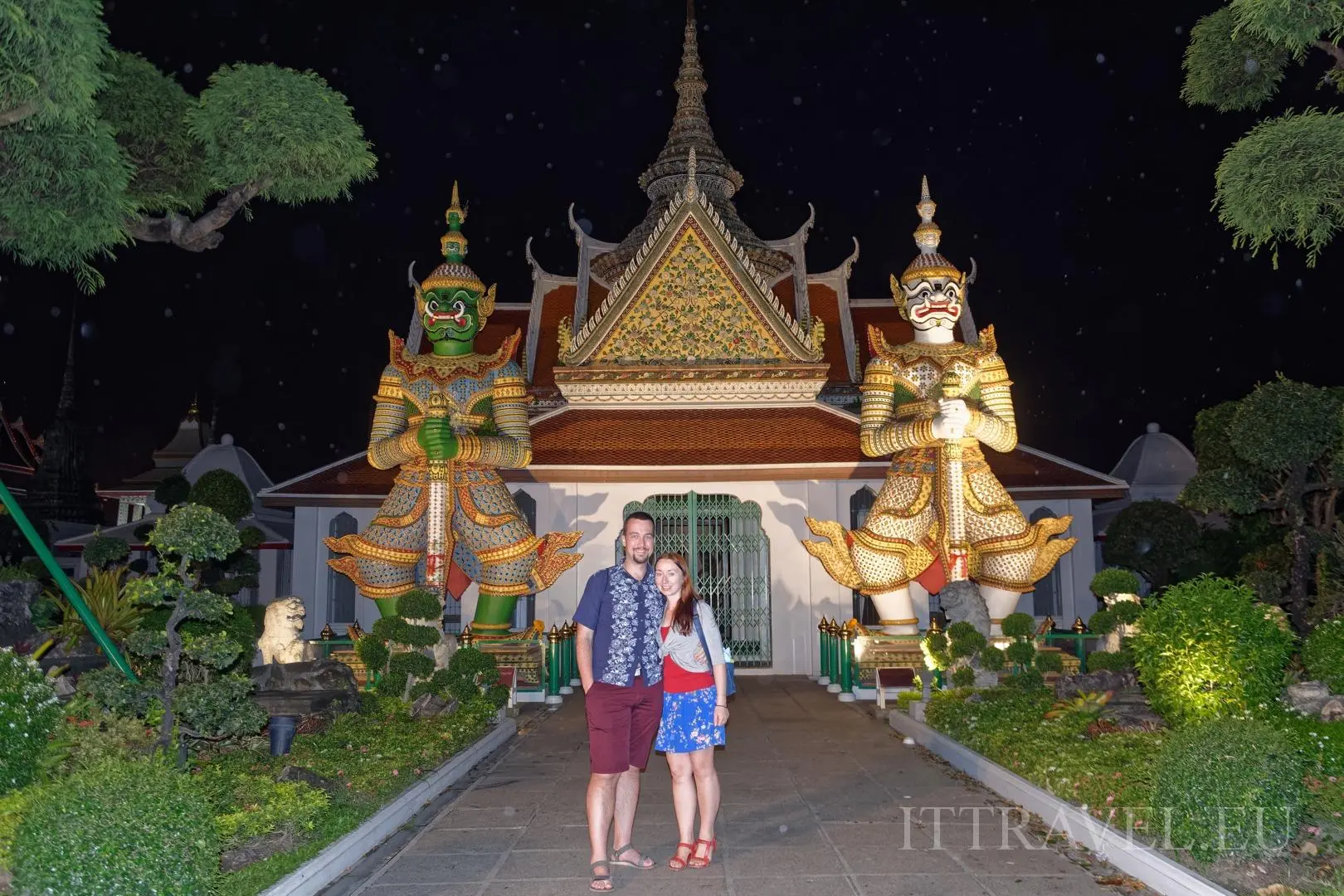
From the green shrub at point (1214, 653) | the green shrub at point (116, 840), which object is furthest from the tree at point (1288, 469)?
the green shrub at point (116, 840)

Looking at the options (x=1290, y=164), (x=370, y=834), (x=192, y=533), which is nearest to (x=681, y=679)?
(x=370, y=834)

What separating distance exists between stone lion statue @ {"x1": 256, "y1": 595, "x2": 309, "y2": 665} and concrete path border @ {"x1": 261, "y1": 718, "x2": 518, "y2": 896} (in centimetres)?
336

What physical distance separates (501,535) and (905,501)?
16.4ft

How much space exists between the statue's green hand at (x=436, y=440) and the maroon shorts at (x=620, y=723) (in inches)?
284

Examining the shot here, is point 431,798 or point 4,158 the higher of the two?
point 4,158

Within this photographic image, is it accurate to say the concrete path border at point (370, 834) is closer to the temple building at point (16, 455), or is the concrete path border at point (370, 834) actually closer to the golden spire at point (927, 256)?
the golden spire at point (927, 256)

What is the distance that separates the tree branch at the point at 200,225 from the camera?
308 inches

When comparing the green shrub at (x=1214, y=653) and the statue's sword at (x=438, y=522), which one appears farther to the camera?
the statue's sword at (x=438, y=522)

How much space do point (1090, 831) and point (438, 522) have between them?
8.42 meters

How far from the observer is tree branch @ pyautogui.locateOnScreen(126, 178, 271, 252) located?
→ 25.7ft

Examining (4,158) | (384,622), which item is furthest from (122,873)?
(384,622)

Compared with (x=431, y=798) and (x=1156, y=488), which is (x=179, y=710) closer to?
(x=431, y=798)

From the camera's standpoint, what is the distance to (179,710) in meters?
6.18

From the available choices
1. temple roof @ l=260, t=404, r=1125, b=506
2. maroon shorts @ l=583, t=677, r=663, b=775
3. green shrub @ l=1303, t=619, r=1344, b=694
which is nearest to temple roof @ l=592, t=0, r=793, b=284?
temple roof @ l=260, t=404, r=1125, b=506
